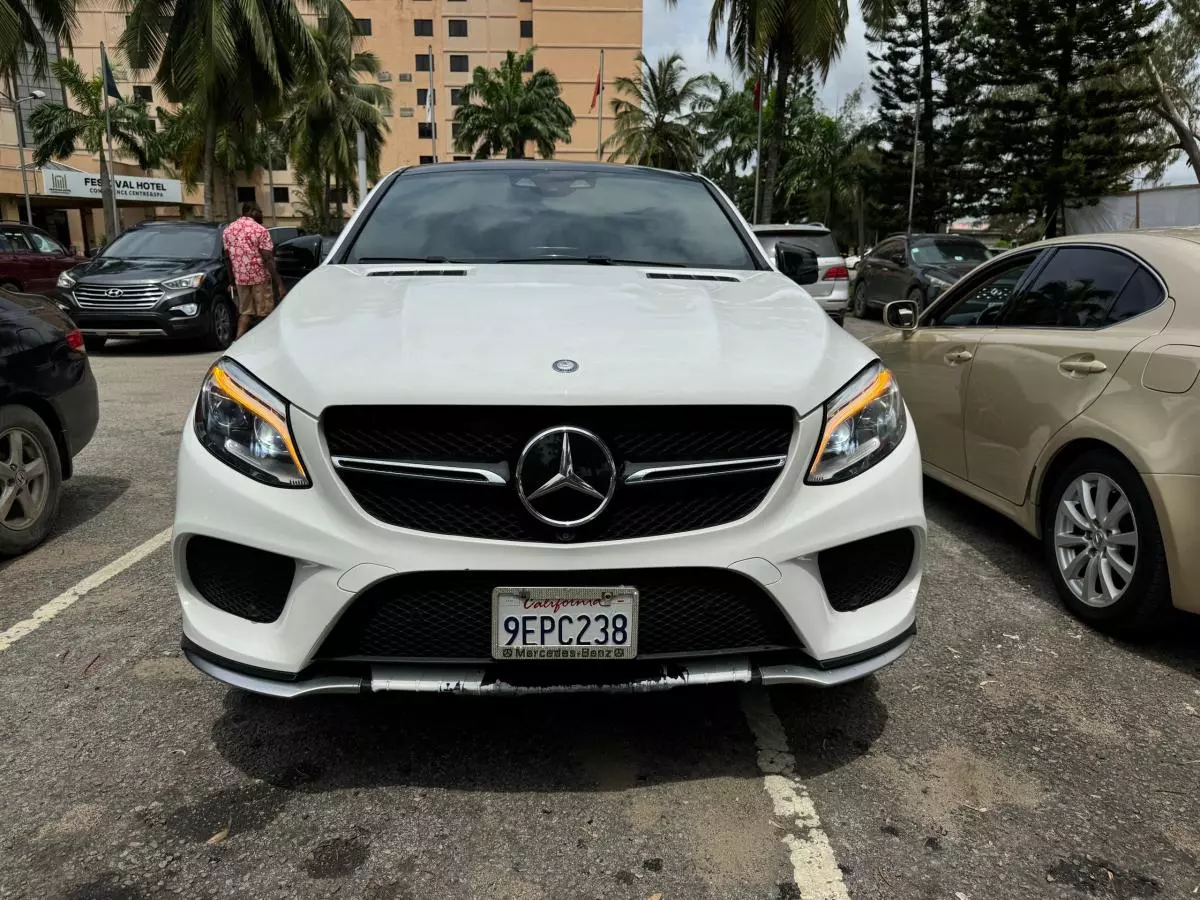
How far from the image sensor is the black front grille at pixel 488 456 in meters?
2.18

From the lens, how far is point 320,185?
47.9m

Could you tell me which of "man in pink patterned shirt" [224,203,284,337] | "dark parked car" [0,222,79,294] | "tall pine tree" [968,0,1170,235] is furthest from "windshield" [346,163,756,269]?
"tall pine tree" [968,0,1170,235]

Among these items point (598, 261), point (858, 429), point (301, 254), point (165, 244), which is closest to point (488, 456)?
point (858, 429)

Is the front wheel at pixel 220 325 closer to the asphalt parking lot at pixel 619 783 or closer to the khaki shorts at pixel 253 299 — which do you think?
the khaki shorts at pixel 253 299

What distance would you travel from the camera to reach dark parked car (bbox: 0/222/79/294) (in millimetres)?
14180

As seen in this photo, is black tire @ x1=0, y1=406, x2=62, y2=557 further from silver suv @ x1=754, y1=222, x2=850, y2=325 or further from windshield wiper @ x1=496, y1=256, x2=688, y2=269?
silver suv @ x1=754, y1=222, x2=850, y2=325

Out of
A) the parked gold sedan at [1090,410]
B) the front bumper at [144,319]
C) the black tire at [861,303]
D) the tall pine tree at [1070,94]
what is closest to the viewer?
the parked gold sedan at [1090,410]

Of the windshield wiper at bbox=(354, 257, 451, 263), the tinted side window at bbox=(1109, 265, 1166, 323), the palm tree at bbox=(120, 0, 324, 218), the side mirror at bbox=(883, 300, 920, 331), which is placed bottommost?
the side mirror at bbox=(883, 300, 920, 331)

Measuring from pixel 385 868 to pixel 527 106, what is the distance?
51404 millimetres

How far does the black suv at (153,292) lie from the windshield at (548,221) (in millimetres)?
8549

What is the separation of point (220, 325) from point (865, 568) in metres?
11.4

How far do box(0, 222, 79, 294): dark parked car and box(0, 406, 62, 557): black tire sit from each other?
11449 millimetres

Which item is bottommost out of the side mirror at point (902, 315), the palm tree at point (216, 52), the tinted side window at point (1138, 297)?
the side mirror at point (902, 315)

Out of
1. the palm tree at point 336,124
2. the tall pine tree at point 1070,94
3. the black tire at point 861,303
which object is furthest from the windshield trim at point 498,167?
the palm tree at point 336,124
